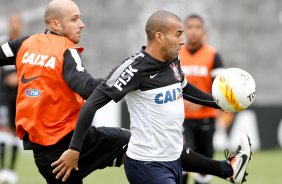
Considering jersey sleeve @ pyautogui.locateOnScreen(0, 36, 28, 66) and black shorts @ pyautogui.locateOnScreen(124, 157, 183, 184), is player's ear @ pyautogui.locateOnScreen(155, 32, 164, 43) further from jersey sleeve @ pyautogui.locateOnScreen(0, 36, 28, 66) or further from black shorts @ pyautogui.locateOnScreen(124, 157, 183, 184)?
jersey sleeve @ pyautogui.locateOnScreen(0, 36, 28, 66)

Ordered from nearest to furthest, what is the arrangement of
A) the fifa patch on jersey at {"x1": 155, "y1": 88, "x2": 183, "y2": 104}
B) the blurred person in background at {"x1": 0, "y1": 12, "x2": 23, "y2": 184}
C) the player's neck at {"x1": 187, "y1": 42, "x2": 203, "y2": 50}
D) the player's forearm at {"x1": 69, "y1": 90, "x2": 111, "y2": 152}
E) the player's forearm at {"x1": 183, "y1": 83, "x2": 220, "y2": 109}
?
1. the player's forearm at {"x1": 69, "y1": 90, "x2": 111, "y2": 152}
2. the fifa patch on jersey at {"x1": 155, "y1": 88, "x2": 183, "y2": 104}
3. the player's forearm at {"x1": 183, "y1": 83, "x2": 220, "y2": 109}
4. the player's neck at {"x1": 187, "y1": 42, "x2": 203, "y2": 50}
5. the blurred person in background at {"x1": 0, "y1": 12, "x2": 23, "y2": 184}

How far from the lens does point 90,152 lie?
663cm

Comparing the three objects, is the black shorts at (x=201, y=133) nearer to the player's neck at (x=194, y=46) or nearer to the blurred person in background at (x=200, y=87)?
the blurred person in background at (x=200, y=87)

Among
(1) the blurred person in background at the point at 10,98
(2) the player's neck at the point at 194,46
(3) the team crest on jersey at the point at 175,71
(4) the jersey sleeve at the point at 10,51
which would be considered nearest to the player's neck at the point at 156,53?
(3) the team crest on jersey at the point at 175,71

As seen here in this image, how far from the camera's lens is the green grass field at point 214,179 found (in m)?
11.5

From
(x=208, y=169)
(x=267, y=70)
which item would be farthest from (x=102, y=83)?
(x=267, y=70)

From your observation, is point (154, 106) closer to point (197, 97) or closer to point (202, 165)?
point (197, 97)

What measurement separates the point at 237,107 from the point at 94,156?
1.35m

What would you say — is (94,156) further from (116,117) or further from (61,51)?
(116,117)

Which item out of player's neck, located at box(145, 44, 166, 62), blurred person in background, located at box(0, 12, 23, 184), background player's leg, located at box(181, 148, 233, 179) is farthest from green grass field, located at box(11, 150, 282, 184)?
player's neck, located at box(145, 44, 166, 62)

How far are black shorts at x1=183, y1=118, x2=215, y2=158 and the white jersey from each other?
332 cm

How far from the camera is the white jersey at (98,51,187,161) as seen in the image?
6027 mm

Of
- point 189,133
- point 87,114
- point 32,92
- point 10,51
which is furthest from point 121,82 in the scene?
point 189,133

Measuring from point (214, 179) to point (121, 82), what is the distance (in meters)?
6.17
